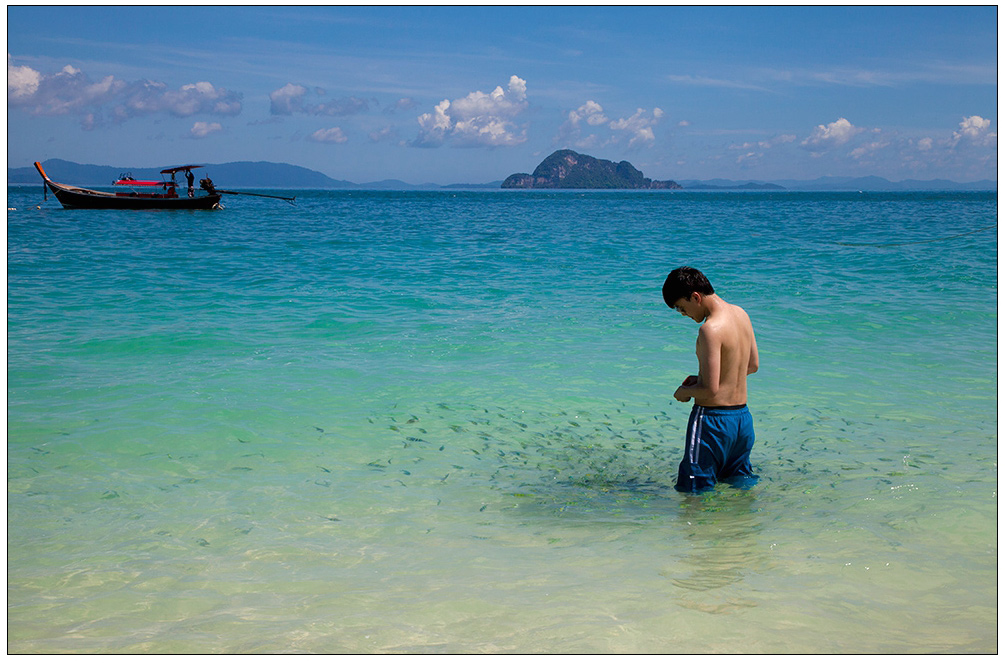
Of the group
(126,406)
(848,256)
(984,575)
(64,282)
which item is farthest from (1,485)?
(848,256)

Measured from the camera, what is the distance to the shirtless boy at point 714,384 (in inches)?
173

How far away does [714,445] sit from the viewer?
4.78 m

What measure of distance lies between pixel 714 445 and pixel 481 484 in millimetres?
1745

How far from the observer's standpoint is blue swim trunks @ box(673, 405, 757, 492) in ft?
15.4

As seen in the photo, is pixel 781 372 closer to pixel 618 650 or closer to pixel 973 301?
pixel 618 650

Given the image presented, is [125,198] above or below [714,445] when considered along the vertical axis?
above

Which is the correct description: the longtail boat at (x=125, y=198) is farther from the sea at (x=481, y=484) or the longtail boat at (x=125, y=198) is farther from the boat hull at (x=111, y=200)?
the sea at (x=481, y=484)

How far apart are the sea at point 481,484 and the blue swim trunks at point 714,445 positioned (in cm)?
20

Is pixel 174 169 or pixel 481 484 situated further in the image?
pixel 174 169

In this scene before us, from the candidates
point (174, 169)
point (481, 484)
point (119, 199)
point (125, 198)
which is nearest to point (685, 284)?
point (481, 484)

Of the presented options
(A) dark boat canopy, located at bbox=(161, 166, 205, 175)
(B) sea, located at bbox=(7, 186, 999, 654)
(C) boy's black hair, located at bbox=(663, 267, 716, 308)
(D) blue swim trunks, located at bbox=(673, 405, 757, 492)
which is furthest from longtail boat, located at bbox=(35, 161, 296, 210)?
(C) boy's black hair, located at bbox=(663, 267, 716, 308)

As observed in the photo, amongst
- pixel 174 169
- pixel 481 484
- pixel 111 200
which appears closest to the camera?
pixel 481 484

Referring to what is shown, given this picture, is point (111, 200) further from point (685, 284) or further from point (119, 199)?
point (685, 284)

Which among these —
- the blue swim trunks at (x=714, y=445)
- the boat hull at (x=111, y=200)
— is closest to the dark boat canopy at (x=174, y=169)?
the boat hull at (x=111, y=200)
